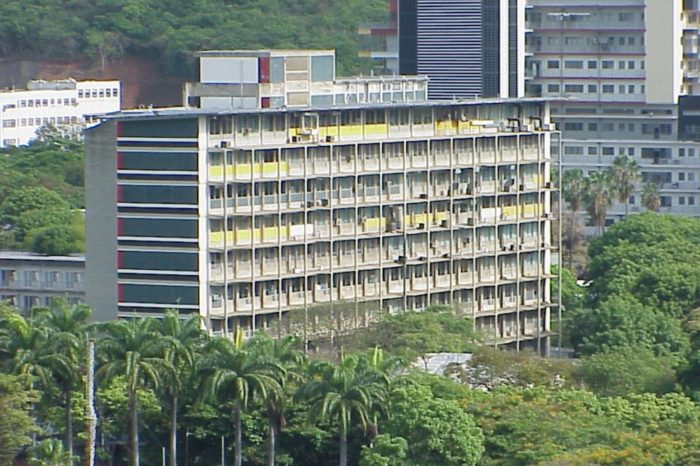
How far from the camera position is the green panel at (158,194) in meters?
74.5

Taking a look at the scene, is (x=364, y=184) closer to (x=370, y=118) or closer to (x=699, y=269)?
(x=370, y=118)

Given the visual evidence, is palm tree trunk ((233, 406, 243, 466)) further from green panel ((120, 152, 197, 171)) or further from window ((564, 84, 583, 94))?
window ((564, 84, 583, 94))

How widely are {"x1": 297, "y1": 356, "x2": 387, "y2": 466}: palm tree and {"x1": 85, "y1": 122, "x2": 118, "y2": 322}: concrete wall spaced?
1530cm

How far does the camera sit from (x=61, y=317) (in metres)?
63.5

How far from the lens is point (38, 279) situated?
82250mm

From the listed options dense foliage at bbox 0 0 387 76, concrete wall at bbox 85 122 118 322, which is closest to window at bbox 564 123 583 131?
dense foliage at bbox 0 0 387 76

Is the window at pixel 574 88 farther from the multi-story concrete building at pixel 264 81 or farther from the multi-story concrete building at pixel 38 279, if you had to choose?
the multi-story concrete building at pixel 38 279

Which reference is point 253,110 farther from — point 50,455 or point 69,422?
point 50,455

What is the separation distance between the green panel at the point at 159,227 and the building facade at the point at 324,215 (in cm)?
4

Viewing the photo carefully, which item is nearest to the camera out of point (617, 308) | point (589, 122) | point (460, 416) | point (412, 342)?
point (460, 416)

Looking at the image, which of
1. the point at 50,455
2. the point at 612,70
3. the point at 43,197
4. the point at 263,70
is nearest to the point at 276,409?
the point at 50,455

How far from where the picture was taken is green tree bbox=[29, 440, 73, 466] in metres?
57.7

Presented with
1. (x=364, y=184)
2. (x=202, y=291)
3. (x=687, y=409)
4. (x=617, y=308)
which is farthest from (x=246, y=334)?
(x=687, y=409)

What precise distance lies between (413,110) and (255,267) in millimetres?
9125
